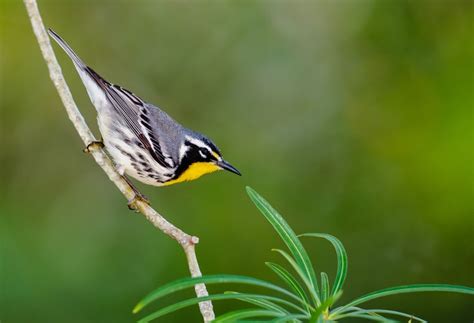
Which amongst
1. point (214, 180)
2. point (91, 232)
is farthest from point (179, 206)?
point (91, 232)

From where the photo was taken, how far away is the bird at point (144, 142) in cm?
405

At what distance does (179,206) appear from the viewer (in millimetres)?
6301

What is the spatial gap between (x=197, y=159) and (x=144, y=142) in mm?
364

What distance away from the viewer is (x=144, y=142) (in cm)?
426

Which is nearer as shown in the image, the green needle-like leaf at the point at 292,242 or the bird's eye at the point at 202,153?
the green needle-like leaf at the point at 292,242

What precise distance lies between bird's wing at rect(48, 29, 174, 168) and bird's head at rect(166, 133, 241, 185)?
84mm

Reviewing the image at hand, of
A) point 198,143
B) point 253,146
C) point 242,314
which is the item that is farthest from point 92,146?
point 253,146

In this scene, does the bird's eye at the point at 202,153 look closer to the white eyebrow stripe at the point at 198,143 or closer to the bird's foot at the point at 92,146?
the white eyebrow stripe at the point at 198,143

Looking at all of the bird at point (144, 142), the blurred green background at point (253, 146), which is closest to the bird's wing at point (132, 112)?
the bird at point (144, 142)

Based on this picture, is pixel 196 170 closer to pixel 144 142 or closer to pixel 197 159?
pixel 197 159

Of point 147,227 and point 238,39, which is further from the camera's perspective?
point 238,39

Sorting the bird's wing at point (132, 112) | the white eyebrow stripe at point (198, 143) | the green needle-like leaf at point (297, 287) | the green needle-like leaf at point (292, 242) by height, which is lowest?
the green needle-like leaf at point (297, 287)

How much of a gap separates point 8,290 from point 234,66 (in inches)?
129

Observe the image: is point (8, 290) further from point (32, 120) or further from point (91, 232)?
point (32, 120)
